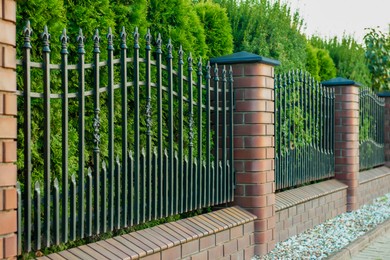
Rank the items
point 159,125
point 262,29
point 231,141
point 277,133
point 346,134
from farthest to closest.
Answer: point 346,134 < point 262,29 < point 277,133 < point 231,141 < point 159,125

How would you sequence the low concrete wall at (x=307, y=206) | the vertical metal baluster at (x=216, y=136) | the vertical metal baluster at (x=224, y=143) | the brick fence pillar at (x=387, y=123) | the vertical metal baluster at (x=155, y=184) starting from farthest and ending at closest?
the brick fence pillar at (x=387, y=123), the low concrete wall at (x=307, y=206), the vertical metal baluster at (x=224, y=143), the vertical metal baluster at (x=216, y=136), the vertical metal baluster at (x=155, y=184)

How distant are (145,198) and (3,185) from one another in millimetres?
1631

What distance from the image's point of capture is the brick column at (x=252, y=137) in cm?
617

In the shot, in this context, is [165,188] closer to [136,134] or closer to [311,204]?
[136,134]

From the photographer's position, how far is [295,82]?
26.8 ft

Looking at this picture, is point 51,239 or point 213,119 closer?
point 51,239

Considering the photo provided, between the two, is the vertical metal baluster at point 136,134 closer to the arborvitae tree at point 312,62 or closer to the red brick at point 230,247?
the red brick at point 230,247

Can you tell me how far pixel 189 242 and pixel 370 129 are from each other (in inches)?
323

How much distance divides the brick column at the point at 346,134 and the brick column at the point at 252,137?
3609 mm

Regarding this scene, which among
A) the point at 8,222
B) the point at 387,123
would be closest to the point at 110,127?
the point at 8,222

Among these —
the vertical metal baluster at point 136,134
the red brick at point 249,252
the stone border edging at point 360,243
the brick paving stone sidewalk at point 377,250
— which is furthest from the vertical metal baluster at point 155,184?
the brick paving stone sidewalk at point 377,250

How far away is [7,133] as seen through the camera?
3.37 m

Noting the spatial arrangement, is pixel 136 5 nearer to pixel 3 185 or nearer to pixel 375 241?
pixel 3 185

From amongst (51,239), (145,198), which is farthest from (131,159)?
(51,239)
